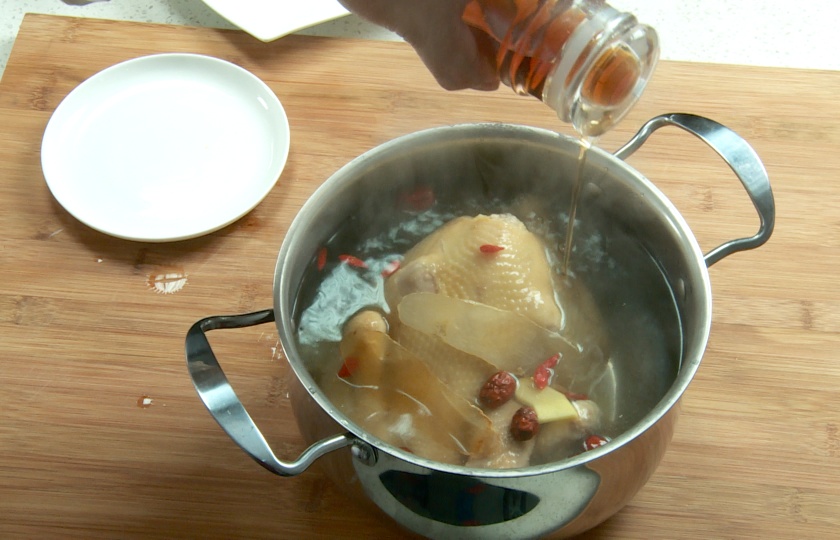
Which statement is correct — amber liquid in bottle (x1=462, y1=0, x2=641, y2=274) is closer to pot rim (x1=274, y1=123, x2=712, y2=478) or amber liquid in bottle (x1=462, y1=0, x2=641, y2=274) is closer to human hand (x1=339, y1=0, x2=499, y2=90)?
human hand (x1=339, y1=0, x2=499, y2=90)

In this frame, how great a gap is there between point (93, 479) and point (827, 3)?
144 centimetres

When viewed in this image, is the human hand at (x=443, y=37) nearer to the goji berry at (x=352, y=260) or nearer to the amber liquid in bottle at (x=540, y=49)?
the amber liquid in bottle at (x=540, y=49)

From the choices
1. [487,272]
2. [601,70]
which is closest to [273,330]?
[487,272]

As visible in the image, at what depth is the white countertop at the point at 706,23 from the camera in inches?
53.2

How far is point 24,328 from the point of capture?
0.94 meters

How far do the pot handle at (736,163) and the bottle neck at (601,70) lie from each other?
13 cm

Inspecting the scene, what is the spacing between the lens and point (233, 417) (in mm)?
630

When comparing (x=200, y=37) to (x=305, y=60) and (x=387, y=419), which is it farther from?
(x=387, y=419)

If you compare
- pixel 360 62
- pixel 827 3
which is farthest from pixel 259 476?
pixel 827 3

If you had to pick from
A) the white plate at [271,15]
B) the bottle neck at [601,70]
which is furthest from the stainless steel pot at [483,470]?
the white plate at [271,15]

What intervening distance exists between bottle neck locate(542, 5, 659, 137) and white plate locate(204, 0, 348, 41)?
2.17 feet

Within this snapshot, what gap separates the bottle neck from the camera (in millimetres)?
625

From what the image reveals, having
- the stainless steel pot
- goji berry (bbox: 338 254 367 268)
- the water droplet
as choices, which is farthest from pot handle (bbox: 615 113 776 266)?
the water droplet

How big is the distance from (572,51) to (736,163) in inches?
10.7
